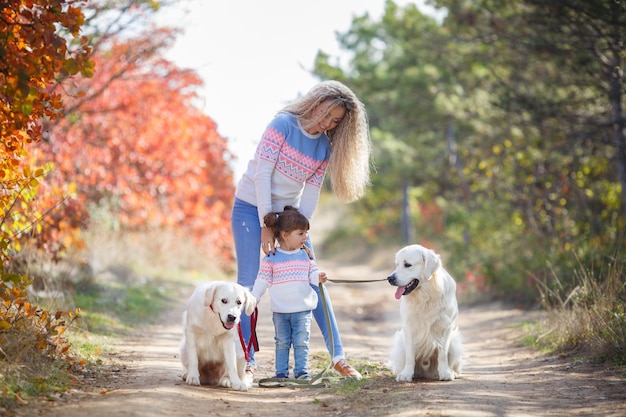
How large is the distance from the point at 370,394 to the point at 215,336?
1167mm

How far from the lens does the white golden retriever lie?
6.00m

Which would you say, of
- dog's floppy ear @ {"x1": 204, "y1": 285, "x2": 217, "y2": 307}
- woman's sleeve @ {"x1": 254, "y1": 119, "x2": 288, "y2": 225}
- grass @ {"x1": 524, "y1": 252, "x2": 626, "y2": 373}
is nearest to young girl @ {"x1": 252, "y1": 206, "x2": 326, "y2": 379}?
woman's sleeve @ {"x1": 254, "y1": 119, "x2": 288, "y2": 225}

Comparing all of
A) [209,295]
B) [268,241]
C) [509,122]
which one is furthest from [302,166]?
[509,122]

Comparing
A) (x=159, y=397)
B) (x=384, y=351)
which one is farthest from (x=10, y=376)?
(x=384, y=351)

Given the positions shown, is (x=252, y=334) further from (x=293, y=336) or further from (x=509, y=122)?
(x=509, y=122)

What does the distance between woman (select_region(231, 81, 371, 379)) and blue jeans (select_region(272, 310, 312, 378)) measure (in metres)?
0.27

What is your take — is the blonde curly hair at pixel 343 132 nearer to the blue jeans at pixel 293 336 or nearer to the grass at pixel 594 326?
the blue jeans at pixel 293 336

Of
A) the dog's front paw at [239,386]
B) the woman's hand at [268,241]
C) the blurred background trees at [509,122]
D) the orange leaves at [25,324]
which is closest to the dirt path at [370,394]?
the dog's front paw at [239,386]

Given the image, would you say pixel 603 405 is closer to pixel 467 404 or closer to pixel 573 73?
pixel 467 404

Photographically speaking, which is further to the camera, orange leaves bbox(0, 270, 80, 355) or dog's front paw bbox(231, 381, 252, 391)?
dog's front paw bbox(231, 381, 252, 391)

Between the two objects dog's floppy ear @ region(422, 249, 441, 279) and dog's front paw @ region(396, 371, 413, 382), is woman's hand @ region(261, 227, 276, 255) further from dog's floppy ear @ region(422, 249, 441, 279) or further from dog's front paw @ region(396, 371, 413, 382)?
dog's front paw @ region(396, 371, 413, 382)

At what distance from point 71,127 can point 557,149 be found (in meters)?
8.83

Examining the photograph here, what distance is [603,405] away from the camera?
5094mm

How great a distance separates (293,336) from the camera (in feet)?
19.9
